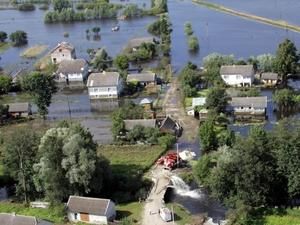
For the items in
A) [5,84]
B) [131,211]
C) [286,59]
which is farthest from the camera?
[5,84]

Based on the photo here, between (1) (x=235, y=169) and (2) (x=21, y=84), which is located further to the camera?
(2) (x=21, y=84)

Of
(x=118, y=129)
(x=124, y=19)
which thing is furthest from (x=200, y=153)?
(x=124, y=19)

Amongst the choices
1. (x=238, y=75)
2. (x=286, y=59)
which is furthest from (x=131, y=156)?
(x=286, y=59)

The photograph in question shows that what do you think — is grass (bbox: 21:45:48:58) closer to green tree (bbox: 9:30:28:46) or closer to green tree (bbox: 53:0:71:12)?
green tree (bbox: 9:30:28:46)

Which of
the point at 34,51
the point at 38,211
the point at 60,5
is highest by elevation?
the point at 60,5

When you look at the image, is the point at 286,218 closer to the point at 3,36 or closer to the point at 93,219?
the point at 93,219

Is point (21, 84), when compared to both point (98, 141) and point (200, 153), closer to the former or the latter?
point (98, 141)

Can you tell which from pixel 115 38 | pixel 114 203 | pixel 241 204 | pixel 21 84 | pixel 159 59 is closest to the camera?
pixel 241 204

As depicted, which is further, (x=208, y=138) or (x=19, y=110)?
(x=19, y=110)
